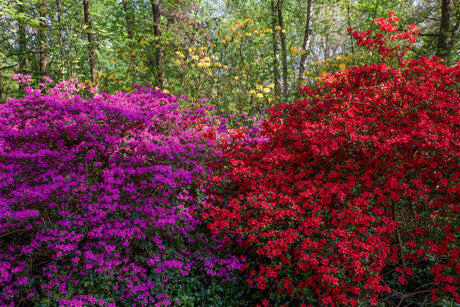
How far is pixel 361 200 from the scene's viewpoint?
3.05 metres

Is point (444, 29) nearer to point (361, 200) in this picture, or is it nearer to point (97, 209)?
point (361, 200)

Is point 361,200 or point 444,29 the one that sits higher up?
point 444,29

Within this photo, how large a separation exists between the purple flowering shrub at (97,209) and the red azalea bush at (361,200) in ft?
1.56

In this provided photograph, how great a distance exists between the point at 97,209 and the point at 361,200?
8.35 ft

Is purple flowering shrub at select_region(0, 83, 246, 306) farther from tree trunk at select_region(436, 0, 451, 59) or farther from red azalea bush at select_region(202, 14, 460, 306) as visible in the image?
tree trunk at select_region(436, 0, 451, 59)

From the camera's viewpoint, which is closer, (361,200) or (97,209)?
(97,209)

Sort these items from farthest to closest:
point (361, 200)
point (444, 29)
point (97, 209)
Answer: point (444, 29)
point (361, 200)
point (97, 209)

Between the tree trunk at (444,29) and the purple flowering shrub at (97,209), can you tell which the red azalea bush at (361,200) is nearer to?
the purple flowering shrub at (97,209)

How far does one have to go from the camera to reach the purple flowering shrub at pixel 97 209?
278 cm

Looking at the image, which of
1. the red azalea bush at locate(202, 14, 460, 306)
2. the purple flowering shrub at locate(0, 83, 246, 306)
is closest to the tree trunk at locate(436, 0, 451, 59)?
the red azalea bush at locate(202, 14, 460, 306)

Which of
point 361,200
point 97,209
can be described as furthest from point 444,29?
point 97,209

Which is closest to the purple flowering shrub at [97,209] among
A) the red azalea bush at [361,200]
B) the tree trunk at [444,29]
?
the red azalea bush at [361,200]

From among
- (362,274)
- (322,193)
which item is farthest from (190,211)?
(362,274)

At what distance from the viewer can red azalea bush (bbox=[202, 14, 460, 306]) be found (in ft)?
9.32
